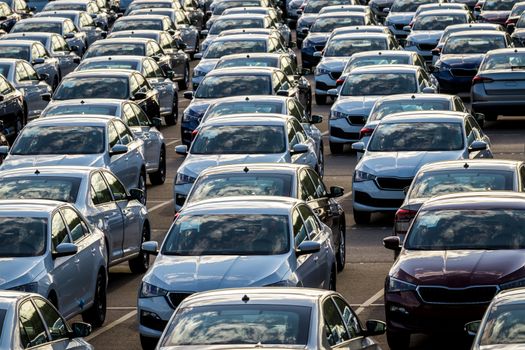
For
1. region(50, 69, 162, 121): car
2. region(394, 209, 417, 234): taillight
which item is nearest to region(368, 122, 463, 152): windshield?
region(394, 209, 417, 234): taillight

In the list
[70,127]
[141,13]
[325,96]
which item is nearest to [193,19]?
[141,13]

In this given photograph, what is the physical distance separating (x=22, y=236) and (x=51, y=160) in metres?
8.01

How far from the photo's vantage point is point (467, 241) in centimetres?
1917

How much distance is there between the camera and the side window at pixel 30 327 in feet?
48.8

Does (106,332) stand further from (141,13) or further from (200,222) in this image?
(141,13)

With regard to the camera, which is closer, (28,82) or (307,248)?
(307,248)

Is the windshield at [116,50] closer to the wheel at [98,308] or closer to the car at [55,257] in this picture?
the car at [55,257]

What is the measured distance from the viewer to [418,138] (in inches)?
1102

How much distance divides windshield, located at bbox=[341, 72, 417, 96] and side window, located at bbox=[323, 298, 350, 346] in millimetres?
20961

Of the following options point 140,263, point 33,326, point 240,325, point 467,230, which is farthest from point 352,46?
point 240,325

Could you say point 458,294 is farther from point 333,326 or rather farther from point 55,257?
point 55,257

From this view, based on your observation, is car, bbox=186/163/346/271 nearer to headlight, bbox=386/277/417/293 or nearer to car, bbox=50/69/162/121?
headlight, bbox=386/277/417/293

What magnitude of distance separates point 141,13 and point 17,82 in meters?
18.4

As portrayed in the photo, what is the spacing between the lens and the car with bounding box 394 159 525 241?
23312 millimetres
